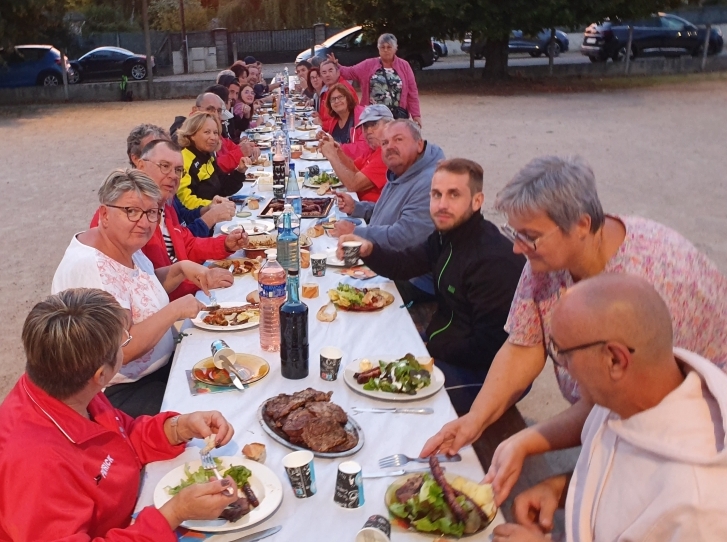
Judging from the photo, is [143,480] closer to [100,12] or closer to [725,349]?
[725,349]

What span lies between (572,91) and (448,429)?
64.1 feet

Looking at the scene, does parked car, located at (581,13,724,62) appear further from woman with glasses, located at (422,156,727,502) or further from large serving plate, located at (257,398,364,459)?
large serving plate, located at (257,398,364,459)

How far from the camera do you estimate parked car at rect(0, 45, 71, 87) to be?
68.0 ft

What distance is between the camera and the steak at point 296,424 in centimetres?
226

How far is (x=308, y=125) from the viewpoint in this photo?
9.78 meters

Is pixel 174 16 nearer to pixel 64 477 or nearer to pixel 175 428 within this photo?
pixel 175 428

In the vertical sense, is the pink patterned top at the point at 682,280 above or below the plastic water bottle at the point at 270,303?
above

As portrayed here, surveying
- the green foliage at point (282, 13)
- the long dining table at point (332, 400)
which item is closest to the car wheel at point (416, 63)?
the green foliage at point (282, 13)

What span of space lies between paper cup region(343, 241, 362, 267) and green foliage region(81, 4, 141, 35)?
108 feet

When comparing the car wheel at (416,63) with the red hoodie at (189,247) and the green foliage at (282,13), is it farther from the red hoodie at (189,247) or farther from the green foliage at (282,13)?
the red hoodie at (189,247)

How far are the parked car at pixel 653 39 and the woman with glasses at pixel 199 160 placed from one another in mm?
21431

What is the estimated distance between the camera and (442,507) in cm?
188

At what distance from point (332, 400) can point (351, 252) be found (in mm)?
1536

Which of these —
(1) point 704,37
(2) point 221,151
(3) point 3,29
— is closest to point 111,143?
(2) point 221,151
